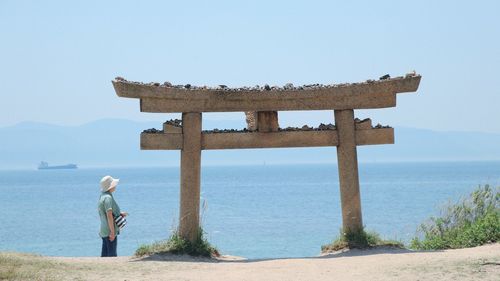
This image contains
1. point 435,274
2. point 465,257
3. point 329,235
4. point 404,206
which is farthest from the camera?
point 404,206

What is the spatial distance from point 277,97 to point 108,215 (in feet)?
11.1

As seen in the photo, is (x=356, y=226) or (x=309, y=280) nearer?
(x=309, y=280)

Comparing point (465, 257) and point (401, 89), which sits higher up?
point (401, 89)

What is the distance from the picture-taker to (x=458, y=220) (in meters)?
15.7

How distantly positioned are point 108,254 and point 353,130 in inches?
181

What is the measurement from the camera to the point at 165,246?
13953 millimetres

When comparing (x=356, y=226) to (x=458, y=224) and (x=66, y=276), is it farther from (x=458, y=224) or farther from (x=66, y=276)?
(x=66, y=276)

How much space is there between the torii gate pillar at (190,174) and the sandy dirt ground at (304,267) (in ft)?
2.36

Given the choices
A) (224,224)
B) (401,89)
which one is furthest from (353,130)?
(224,224)

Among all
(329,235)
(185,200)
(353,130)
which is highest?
(353,130)

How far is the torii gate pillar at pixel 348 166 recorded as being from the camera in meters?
14.6

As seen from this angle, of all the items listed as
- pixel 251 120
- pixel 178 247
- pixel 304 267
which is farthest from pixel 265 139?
pixel 304 267

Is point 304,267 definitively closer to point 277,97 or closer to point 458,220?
point 277,97

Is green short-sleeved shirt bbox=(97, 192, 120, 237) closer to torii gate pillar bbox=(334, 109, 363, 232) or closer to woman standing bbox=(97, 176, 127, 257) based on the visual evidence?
woman standing bbox=(97, 176, 127, 257)
